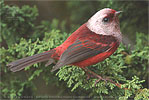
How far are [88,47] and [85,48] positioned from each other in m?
0.05

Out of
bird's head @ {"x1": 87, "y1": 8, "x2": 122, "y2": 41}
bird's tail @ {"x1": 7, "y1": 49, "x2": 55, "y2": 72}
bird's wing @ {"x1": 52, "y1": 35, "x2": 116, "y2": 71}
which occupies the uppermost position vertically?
bird's head @ {"x1": 87, "y1": 8, "x2": 122, "y2": 41}

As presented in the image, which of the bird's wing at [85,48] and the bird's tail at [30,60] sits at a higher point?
the bird's wing at [85,48]

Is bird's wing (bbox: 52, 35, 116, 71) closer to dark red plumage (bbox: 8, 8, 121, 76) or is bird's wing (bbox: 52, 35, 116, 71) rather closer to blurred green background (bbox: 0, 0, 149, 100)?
dark red plumage (bbox: 8, 8, 121, 76)

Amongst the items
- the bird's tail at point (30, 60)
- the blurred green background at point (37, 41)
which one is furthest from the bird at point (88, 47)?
the blurred green background at point (37, 41)

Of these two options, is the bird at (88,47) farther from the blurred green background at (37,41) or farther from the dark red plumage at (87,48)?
the blurred green background at (37,41)

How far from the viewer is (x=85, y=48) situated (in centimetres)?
301

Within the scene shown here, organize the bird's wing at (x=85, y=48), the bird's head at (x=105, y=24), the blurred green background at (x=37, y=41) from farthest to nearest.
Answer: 1. the blurred green background at (x=37, y=41)
2. the bird's head at (x=105, y=24)
3. the bird's wing at (x=85, y=48)

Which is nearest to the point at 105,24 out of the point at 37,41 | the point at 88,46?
the point at 88,46

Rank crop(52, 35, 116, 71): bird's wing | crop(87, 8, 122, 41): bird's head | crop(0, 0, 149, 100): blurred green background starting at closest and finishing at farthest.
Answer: crop(52, 35, 116, 71): bird's wing
crop(87, 8, 122, 41): bird's head
crop(0, 0, 149, 100): blurred green background

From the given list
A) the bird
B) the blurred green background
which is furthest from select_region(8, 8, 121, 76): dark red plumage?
the blurred green background

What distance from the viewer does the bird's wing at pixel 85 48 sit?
9.64 ft

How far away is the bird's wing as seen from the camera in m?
2.94

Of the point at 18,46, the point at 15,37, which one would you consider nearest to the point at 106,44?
the point at 18,46

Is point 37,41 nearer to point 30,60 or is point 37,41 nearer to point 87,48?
point 30,60
